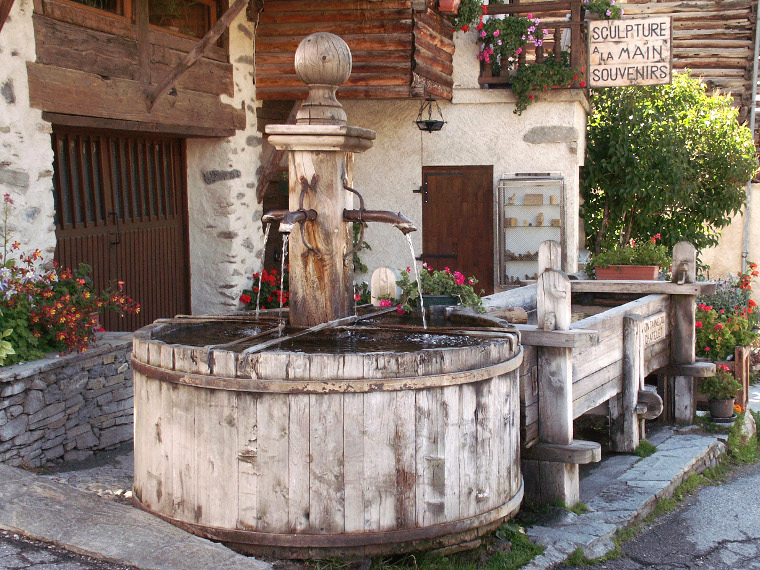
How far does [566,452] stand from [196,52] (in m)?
4.01

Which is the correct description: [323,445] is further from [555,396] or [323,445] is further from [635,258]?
[635,258]

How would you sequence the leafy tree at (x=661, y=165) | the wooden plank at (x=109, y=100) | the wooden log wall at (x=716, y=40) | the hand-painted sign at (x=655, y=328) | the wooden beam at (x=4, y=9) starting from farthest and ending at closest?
1. the wooden log wall at (x=716, y=40)
2. the leafy tree at (x=661, y=165)
3. the hand-painted sign at (x=655, y=328)
4. the wooden plank at (x=109, y=100)
5. the wooden beam at (x=4, y=9)

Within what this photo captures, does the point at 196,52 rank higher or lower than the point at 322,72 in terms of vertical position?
higher

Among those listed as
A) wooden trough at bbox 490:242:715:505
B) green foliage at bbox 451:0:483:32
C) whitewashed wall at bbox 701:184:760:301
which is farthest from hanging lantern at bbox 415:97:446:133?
whitewashed wall at bbox 701:184:760:301

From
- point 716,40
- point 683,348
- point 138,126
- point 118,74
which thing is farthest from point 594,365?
point 716,40

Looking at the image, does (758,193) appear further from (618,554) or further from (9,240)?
(9,240)

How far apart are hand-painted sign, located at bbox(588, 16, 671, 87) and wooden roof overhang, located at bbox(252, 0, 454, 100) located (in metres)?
2.02

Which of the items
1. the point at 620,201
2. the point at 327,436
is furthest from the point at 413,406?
the point at 620,201

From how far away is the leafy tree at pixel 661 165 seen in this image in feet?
33.4

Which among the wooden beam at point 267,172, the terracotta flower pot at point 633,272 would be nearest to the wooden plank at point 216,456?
the terracotta flower pot at point 633,272

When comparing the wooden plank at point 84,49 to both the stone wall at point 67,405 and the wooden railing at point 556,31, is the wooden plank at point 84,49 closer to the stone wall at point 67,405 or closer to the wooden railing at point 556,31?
the stone wall at point 67,405

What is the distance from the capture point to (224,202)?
8.19 m

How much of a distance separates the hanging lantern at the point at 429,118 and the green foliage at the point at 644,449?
14.4 feet

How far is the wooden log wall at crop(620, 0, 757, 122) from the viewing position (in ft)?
40.9
